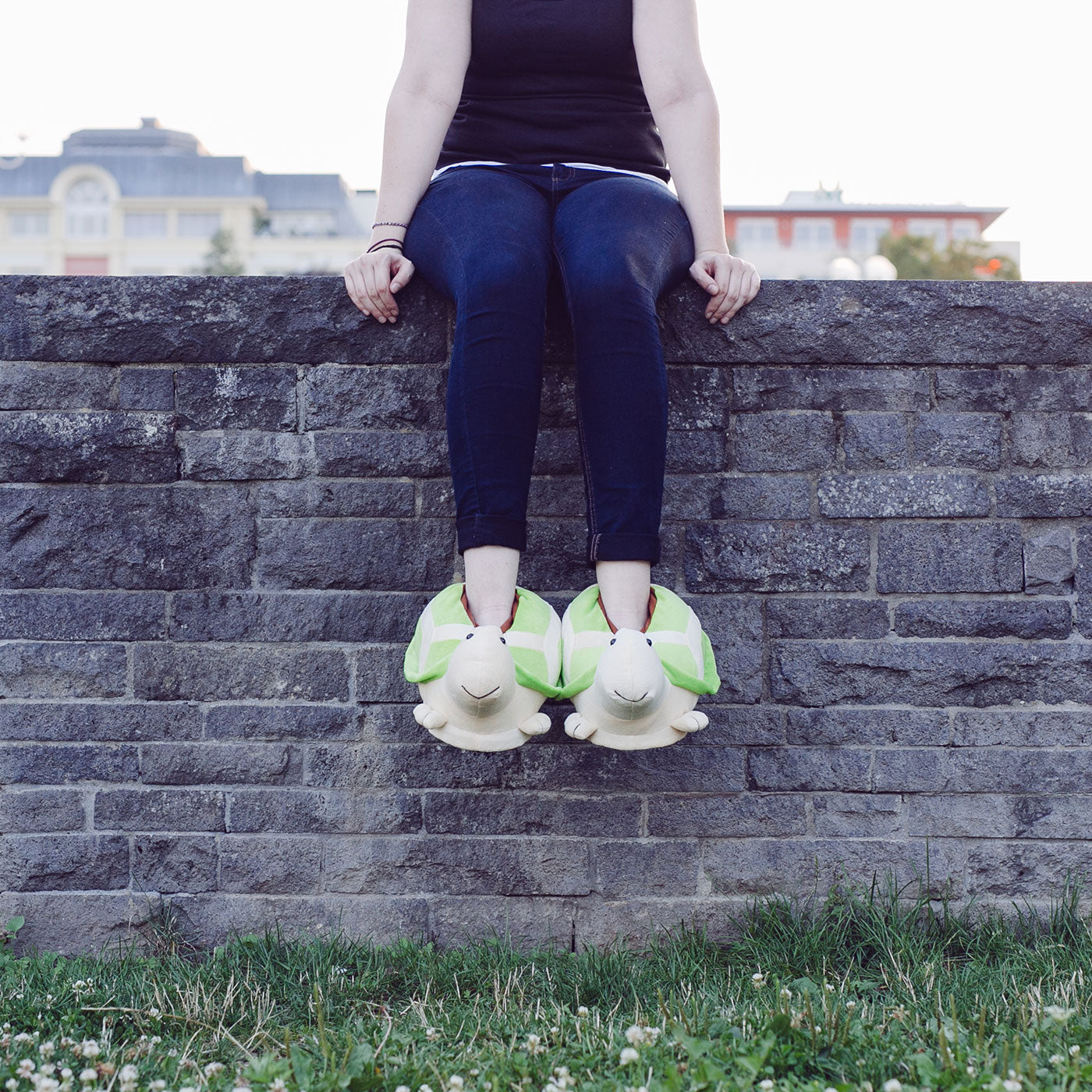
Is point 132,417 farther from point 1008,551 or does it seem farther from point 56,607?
point 1008,551

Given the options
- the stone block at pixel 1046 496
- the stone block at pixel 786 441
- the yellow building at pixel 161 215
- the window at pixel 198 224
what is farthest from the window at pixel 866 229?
the stone block at pixel 786 441

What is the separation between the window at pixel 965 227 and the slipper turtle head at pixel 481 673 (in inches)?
2265

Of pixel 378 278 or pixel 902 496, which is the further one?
pixel 902 496

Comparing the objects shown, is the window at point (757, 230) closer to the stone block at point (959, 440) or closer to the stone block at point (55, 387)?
the stone block at point (959, 440)

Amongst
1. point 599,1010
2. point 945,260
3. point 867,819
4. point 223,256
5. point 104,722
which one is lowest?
point 599,1010

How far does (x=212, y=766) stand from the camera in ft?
7.30

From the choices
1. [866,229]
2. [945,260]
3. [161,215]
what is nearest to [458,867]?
[945,260]

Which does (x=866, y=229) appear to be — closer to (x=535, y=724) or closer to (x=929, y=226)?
(x=929, y=226)

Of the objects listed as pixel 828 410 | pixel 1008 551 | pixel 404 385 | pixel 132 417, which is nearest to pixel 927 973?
pixel 1008 551

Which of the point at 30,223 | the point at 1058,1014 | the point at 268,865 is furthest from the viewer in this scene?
the point at 30,223

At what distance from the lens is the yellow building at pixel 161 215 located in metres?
47.7

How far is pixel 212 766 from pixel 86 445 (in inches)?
30.1

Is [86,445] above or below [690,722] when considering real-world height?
above

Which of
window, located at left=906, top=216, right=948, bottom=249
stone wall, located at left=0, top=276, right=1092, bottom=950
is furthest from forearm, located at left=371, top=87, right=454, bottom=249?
window, located at left=906, top=216, right=948, bottom=249
